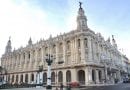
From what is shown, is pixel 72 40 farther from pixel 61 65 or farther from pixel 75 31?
pixel 61 65

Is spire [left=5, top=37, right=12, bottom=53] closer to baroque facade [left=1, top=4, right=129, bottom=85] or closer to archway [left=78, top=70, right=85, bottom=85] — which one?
baroque facade [left=1, top=4, right=129, bottom=85]

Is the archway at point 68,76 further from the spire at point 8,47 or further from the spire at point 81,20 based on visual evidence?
the spire at point 8,47

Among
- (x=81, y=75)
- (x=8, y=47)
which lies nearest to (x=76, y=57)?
(x=81, y=75)

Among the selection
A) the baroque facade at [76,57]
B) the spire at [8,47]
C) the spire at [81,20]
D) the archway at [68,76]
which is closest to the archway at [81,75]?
the baroque facade at [76,57]

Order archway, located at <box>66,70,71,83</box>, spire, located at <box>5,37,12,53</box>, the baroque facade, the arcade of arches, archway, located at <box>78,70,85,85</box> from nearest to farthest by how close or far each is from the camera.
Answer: the arcade of arches < the baroque facade < archway, located at <box>78,70,85,85</box> < archway, located at <box>66,70,71,83</box> < spire, located at <box>5,37,12,53</box>

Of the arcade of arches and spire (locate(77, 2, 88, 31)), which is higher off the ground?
spire (locate(77, 2, 88, 31))

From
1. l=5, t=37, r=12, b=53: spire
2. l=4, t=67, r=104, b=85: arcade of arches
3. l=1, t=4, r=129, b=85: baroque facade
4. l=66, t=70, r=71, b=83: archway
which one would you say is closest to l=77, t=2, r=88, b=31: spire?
l=1, t=4, r=129, b=85: baroque facade

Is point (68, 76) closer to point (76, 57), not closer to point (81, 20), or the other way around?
point (76, 57)

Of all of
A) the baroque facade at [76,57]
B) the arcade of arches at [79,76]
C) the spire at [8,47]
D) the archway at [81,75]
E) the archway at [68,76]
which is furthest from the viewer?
the spire at [8,47]

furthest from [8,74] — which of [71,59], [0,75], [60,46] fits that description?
[71,59]

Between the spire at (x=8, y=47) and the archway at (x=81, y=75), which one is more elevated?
the spire at (x=8, y=47)

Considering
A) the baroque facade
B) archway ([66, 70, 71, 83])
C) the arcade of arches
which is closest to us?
the arcade of arches

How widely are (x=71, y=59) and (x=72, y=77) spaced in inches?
199

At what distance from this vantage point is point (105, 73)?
2095 inches
